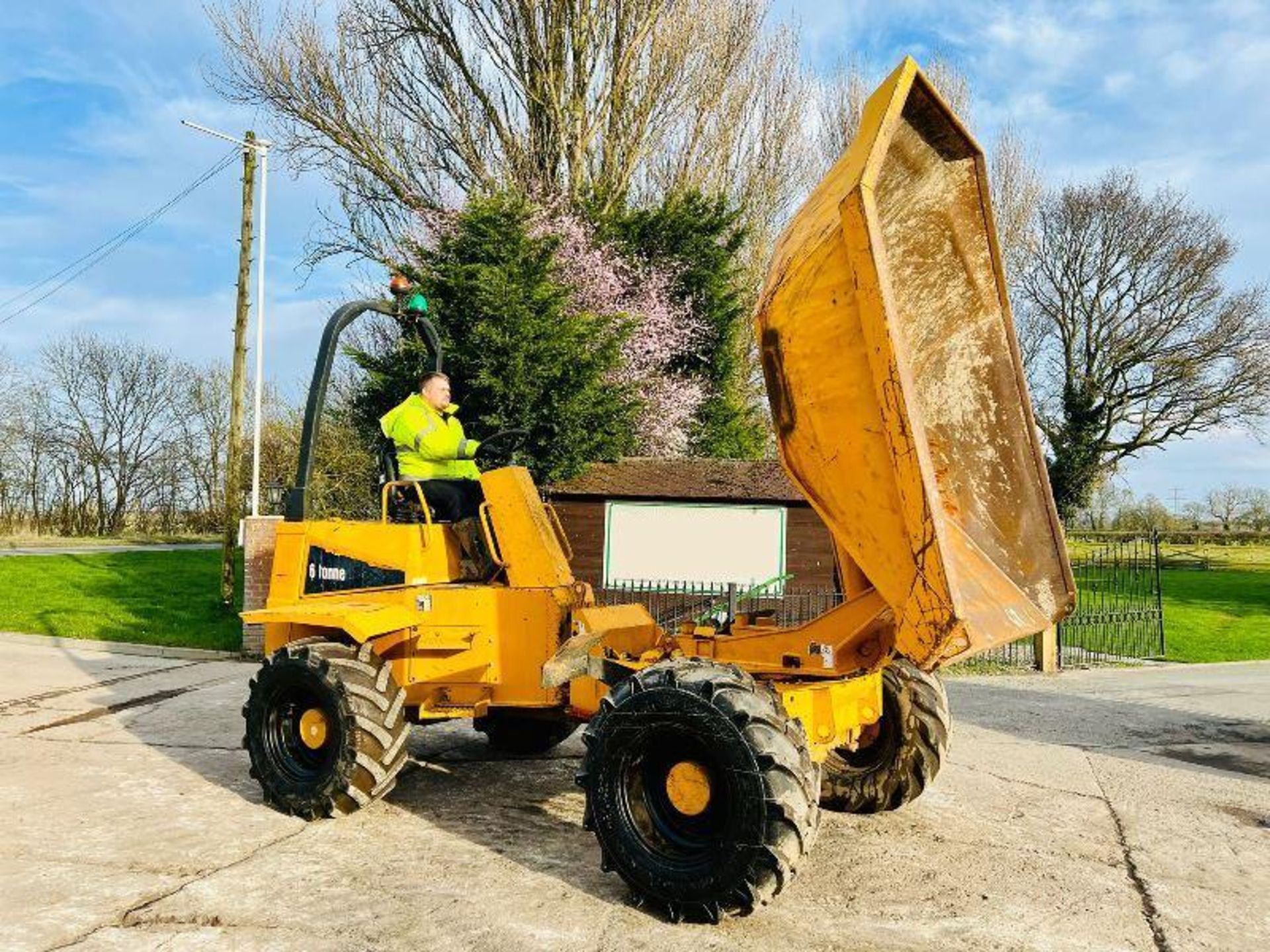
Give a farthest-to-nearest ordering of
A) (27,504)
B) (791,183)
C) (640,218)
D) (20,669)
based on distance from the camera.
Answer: (27,504), (791,183), (640,218), (20,669)

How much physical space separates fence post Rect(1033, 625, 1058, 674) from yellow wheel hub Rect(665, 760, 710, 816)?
10883mm

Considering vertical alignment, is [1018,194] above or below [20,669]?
above

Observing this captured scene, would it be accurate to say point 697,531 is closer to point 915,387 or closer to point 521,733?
point 521,733

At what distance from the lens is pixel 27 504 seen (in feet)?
140

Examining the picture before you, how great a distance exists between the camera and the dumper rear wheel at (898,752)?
5738mm

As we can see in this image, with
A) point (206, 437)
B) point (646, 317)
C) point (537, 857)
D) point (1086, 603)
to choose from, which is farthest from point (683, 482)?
point (206, 437)

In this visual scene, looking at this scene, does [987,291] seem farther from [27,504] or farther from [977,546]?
[27,504]

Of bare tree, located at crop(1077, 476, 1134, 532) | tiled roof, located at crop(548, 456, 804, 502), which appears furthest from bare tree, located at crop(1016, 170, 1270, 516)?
tiled roof, located at crop(548, 456, 804, 502)

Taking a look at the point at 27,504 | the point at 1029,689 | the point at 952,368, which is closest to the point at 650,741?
the point at 952,368

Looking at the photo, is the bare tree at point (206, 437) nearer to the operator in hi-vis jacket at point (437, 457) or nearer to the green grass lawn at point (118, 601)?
the green grass lawn at point (118, 601)

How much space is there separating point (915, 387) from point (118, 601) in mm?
A: 17228

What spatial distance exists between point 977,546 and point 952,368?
95cm

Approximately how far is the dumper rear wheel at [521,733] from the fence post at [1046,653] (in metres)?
8.90

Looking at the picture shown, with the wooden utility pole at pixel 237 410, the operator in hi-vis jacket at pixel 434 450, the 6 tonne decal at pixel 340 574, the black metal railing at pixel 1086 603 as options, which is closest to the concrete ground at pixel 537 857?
the 6 tonne decal at pixel 340 574
